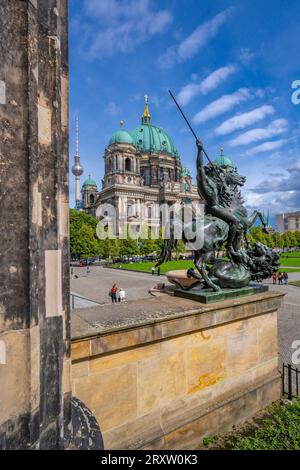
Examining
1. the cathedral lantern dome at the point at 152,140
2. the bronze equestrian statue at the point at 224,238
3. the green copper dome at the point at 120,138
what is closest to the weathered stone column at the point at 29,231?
the bronze equestrian statue at the point at 224,238

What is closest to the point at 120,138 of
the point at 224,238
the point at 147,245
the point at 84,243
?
the point at 147,245

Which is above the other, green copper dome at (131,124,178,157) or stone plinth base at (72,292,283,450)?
green copper dome at (131,124,178,157)

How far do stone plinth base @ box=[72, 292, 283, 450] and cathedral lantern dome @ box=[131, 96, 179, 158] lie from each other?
303ft

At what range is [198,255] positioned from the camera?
5555 mm

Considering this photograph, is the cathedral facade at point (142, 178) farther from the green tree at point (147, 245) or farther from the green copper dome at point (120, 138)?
the green tree at point (147, 245)

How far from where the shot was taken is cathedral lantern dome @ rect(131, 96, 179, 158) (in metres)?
93.8

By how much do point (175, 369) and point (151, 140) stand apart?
97.2 metres

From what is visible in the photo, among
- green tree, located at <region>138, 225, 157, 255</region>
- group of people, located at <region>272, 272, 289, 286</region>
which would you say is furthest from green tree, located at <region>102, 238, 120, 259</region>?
group of people, located at <region>272, 272, 289, 286</region>

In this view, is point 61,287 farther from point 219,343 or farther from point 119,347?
point 219,343

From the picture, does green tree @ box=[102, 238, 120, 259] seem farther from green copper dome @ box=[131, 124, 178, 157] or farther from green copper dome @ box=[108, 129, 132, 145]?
green copper dome @ box=[131, 124, 178, 157]

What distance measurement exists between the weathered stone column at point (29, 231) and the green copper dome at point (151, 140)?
311 ft

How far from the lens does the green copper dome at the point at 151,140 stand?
9375 centimetres

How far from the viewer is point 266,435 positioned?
4.13m
